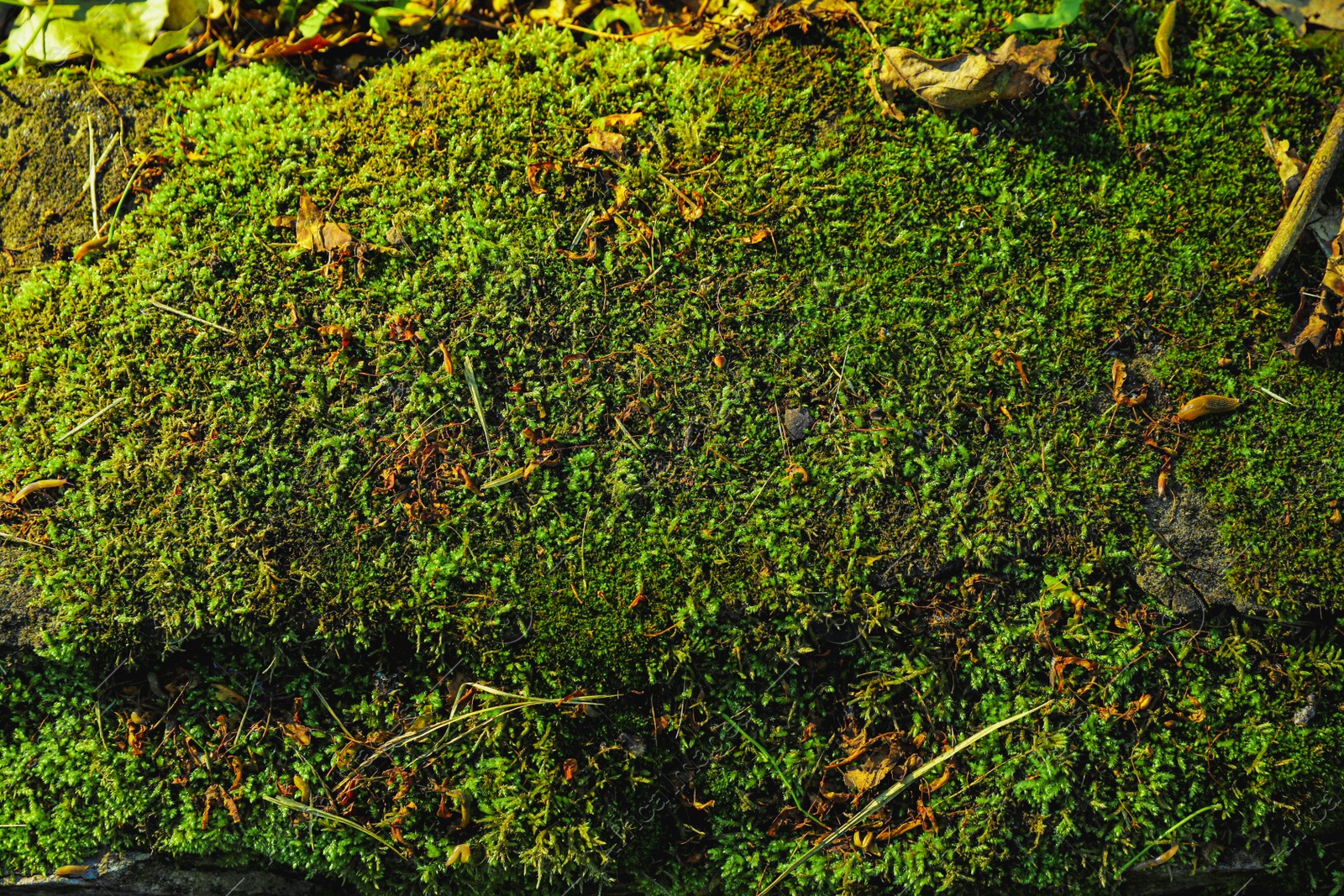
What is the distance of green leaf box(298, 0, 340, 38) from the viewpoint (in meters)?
3.16

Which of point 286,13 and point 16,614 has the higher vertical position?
point 286,13

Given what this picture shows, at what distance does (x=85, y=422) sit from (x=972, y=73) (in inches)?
133

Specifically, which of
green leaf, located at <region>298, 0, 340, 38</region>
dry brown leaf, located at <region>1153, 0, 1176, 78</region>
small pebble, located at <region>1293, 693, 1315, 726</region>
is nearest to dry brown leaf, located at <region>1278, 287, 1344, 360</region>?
dry brown leaf, located at <region>1153, 0, 1176, 78</region>

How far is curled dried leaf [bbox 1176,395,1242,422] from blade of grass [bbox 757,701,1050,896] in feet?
3.67

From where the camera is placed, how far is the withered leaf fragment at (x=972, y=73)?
2898 mm

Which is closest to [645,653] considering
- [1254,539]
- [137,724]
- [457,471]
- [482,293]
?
[457,471]

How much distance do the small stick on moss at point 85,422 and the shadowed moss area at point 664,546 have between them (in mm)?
23

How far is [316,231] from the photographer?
2844mm

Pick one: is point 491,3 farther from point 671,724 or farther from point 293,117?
point 671,724

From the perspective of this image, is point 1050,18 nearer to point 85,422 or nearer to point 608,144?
point 608,144

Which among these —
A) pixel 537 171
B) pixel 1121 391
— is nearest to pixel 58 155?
pixel 537 171

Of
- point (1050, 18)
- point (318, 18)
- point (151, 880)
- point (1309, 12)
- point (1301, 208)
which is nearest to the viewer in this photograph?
point (151, 880)

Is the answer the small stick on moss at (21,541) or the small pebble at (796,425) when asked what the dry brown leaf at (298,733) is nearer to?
the small stick on moss at (21,541)

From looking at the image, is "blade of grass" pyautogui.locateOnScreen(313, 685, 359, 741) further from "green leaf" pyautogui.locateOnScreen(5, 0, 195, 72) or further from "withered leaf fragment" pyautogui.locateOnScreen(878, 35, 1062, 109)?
"withered leaf fragment" pyautogui.locateOnScreen(878, 35, 1062, 109)
